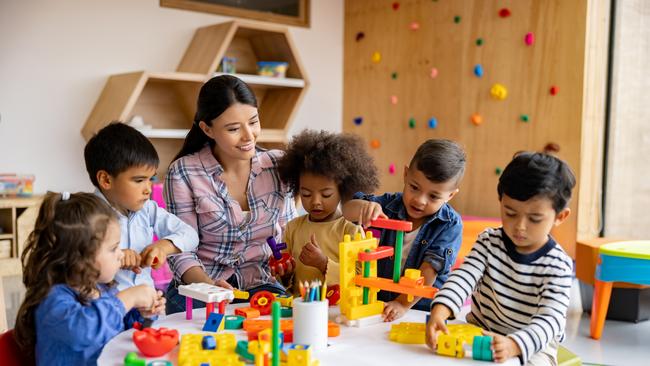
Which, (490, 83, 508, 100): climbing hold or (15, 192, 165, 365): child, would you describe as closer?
(15, 192, 165, 365): child

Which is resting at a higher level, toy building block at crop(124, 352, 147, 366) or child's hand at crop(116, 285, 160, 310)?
child's hand at crop(116, 285, 160, 310)

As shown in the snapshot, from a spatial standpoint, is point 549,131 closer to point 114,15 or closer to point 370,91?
point 370,91

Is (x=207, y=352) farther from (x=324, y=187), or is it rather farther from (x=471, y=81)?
(x=471, y=81)

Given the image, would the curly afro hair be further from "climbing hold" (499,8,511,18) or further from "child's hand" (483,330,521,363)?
"climbing hold" (499,8,511,18)

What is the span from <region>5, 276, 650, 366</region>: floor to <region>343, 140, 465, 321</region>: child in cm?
123

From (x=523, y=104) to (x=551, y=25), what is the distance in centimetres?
50

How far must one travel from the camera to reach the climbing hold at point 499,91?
4344 mm

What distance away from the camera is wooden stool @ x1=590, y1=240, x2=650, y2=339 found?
2.97 metres

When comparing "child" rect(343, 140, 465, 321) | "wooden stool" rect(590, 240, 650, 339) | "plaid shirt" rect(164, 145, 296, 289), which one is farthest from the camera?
"wooden stool" rect(590, 240, 650, 339)

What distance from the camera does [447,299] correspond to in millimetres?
1411

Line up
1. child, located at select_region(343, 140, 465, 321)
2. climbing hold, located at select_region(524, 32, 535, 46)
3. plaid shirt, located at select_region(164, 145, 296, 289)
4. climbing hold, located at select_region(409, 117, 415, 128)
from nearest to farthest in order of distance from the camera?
child, located at select_region(343, 140, 465, 321) < plaid shirt, located at select_region(164, 145, 296, 289) < climbing hold, located at select_region(524, 32, 535, 46) < climbing hold, located at select_region(409, 117, 415, 128)

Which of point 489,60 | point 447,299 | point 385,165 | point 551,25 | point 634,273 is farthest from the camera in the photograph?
point 385,165

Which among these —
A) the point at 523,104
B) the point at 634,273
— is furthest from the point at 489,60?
the point at 634,273

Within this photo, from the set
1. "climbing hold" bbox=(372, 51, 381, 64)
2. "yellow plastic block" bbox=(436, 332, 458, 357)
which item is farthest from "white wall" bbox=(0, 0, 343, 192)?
"yellow plastic block" bbox=(436, 332, 458, 357)
